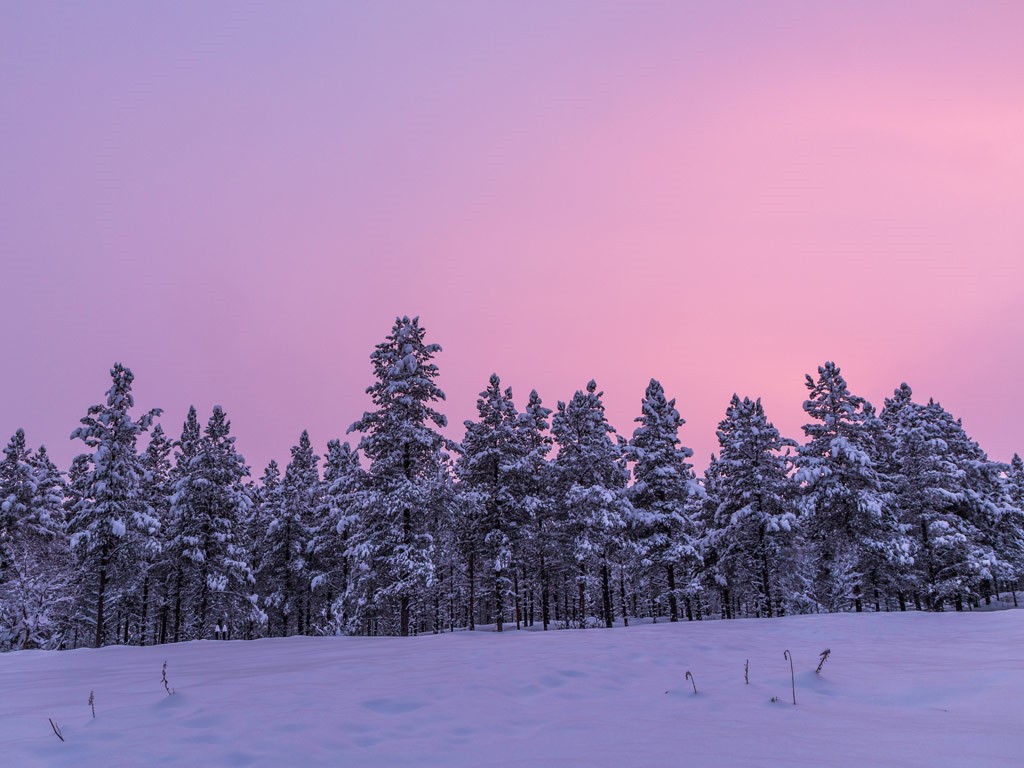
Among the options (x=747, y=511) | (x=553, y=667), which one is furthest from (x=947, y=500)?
(x=553, y=667)

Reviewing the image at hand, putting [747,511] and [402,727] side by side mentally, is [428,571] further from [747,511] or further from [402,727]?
[402,727]

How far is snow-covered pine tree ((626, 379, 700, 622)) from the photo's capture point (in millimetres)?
33344

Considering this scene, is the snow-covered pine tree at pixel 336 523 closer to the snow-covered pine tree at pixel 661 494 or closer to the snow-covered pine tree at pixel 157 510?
the snow-covered pine tree at pixel 157 510

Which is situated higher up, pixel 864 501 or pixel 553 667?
pixel 864 501

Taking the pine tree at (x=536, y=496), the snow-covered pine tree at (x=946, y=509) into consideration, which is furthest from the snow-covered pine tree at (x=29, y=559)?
the snow-covered pine tree at (x=946, y=509)

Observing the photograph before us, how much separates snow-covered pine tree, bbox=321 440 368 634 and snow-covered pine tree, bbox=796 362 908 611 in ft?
77.5

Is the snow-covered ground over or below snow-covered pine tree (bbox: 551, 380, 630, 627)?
below

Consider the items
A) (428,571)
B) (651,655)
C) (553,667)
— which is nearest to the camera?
(553,667)

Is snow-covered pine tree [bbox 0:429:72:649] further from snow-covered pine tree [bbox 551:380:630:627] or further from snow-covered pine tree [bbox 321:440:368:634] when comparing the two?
snow-covered pine tree [bbox 551:380:630:627]

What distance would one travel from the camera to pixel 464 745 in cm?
591

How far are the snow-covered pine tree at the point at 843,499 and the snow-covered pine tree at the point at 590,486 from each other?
1009 cm

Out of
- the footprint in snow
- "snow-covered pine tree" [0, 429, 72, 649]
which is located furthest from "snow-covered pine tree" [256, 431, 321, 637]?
the footprint in snow

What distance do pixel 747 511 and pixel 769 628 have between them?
1549cm

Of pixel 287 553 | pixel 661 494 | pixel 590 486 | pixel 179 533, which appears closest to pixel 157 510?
pixel 179 533
